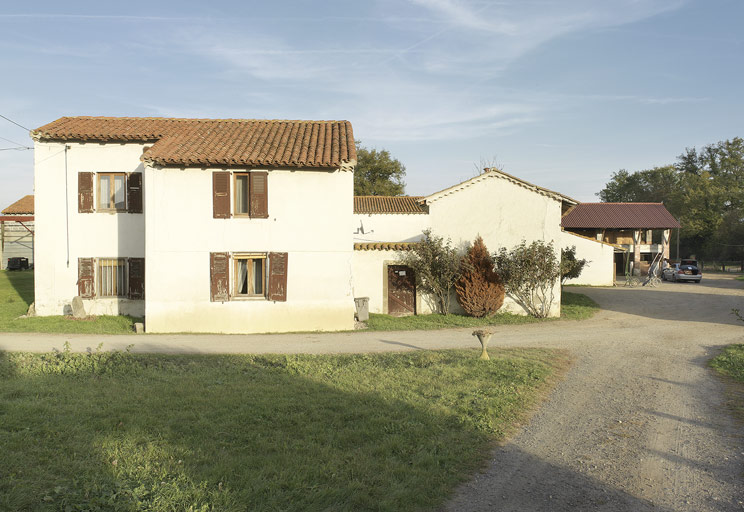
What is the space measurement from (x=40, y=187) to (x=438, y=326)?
46.7ft

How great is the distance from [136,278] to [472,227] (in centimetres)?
1208

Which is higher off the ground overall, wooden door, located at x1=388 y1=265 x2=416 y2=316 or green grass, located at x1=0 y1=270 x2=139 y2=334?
wooden door, located at x1=388 y1=265 x2=416 y2=316

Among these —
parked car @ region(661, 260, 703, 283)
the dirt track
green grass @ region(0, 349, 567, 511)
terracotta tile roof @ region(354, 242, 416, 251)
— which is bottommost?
the dirt track

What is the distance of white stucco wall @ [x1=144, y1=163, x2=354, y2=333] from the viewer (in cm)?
1541

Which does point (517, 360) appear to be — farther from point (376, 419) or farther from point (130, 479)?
point (130, 479)

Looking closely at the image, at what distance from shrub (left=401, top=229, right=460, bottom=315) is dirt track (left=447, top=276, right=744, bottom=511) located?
6285 mm

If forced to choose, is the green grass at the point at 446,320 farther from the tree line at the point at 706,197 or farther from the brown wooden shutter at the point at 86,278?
the tree line at the point at 706,197

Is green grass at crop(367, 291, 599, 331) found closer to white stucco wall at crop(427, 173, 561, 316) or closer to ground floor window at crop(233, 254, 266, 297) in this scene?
white stucco wall at crop(427, 173, 561, 316)

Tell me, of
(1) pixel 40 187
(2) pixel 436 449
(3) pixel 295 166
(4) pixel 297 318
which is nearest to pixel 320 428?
(2) pixel 436 449

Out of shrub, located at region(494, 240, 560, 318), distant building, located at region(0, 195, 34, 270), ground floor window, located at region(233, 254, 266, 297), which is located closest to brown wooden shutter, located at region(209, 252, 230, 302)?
ground floor window, located at region(233, 254, 266, 297)

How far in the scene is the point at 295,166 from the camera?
15633 mm

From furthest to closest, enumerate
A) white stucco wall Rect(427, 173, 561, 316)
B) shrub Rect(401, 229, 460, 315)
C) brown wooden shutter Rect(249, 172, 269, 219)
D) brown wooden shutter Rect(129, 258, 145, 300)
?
white stucco wall Rect(427, 173, 561, 316), shrub Rect(401, 229, 460, 315), brown wooden shutter Rect(129, 258, 145, 300), brown wooden shutter Rect(249, 172, 269, 219)

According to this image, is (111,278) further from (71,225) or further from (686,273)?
(686,273)

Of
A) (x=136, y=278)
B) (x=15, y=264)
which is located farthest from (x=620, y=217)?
(x=15, y=264)
